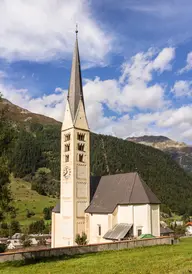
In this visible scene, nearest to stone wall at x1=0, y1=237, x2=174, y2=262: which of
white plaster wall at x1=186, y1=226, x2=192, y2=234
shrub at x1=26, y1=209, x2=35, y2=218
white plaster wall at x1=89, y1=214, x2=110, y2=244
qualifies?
white plaster wall at x1=89, y1=214, x2=110, y2=244

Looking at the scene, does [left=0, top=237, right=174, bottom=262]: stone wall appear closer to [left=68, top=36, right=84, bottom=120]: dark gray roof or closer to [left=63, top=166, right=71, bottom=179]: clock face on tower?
[left=63, top=166, right=71, bottom=179]: clock face on tower

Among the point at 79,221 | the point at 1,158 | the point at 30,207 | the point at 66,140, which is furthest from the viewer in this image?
the point at 30,207

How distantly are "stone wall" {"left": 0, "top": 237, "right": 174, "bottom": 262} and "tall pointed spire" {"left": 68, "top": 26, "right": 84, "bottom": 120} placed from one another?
2638 cm

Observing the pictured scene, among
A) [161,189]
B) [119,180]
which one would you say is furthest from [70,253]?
[161,189]

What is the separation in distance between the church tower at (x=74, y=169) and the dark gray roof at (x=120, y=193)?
220 cm

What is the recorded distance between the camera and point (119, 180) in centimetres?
5303

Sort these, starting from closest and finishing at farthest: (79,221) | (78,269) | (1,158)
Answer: (78,269), (1,158), (79,221)

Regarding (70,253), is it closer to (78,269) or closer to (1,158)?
(78,269)

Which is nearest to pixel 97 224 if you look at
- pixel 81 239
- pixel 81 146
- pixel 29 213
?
pixel 81 239

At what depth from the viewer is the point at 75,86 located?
56.3 meters

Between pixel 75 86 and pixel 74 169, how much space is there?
14.3 meters

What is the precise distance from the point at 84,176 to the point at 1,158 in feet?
102

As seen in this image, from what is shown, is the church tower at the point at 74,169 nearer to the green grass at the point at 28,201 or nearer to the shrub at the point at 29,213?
the green grass at the point at 28,201

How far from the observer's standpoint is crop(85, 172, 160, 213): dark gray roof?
47.7 m
